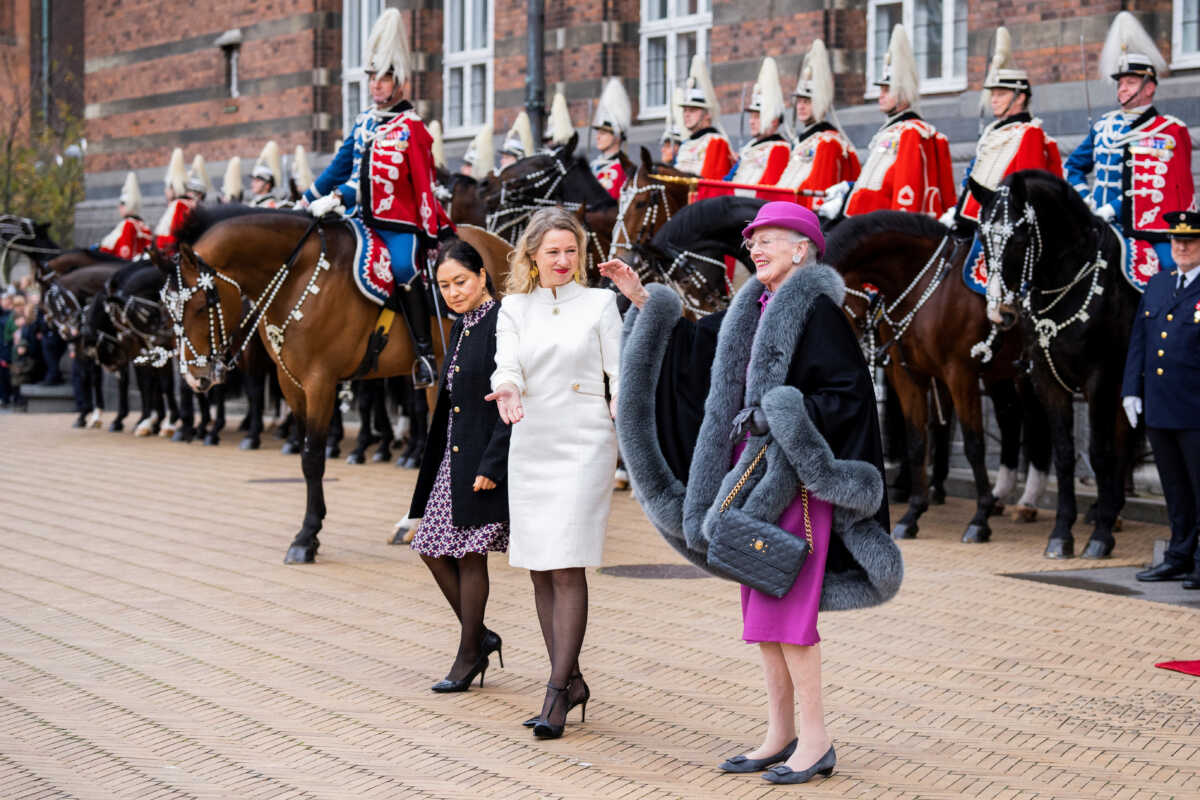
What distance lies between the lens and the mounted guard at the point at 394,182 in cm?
1149

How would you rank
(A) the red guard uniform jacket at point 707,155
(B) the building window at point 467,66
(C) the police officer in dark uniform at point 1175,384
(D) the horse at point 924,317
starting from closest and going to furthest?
(C) the police officer in dark uniform at point 1175,384, (D) the horse at point 924,317, (A) the red guard uniform jacket at point 707,155, (B) the building window at point 467,66

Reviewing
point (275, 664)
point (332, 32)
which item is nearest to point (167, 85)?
point (332, 32)

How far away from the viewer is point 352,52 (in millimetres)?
25312

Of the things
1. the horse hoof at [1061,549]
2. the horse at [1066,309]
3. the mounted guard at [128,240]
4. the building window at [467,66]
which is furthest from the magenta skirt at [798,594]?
the mounted guard at [128,240]

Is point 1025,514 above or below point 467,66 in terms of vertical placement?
below

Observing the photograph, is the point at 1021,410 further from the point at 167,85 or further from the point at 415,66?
the point at 167,85

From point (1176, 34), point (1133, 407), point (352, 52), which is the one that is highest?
point (352, 52)

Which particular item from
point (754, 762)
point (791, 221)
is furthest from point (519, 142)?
point (754, 762)

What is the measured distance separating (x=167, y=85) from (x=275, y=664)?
71.6 ft

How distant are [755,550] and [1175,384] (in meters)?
5.37

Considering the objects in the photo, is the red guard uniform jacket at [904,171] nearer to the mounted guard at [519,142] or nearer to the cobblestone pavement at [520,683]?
the cobblestone pavement at [520,683]

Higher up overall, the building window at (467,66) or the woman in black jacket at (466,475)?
the building window at (467,66)

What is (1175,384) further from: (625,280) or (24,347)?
(24,347)

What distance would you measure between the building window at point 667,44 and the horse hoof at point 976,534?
9.72 metres
